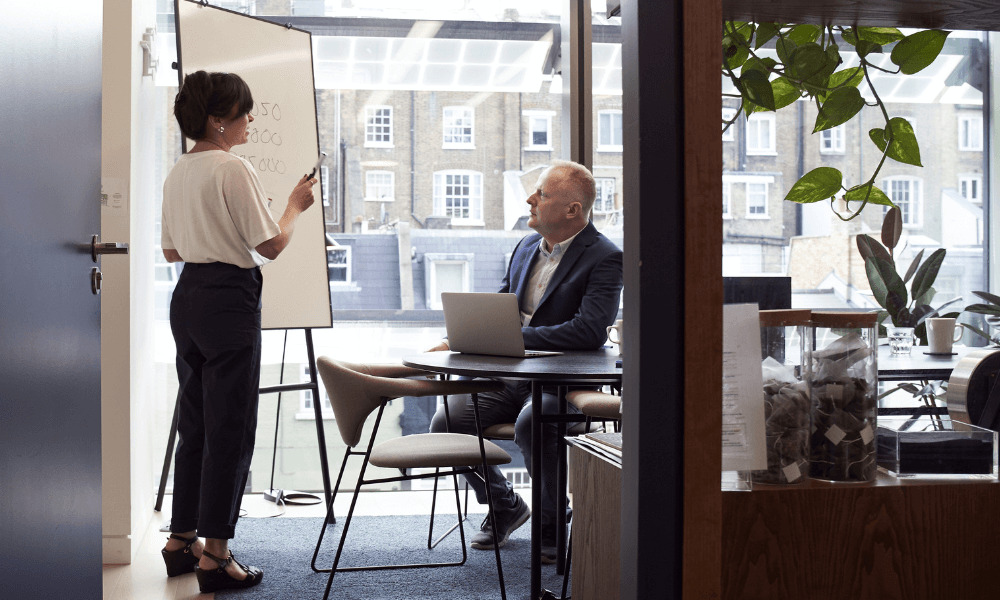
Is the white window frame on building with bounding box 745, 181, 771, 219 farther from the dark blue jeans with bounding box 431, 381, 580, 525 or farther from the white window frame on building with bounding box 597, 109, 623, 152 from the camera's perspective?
the dark blue jeans with bounding box 431, 381, 580, 525

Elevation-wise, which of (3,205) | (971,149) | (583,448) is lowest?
(583,448)

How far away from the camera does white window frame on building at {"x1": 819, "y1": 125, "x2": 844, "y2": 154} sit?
383 centimetres

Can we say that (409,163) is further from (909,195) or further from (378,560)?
(909,195)

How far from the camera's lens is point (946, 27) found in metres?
1.08

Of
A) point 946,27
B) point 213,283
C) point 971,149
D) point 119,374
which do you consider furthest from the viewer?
point 971,149

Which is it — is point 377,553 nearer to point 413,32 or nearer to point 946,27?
point 413,32

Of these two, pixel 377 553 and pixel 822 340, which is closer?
pixel 822 340

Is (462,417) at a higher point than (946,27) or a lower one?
lower

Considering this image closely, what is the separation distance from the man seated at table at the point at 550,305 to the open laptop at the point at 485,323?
278 millimetres

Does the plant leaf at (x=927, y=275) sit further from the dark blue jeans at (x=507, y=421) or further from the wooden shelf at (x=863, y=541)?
the wooden shelf at (x=863, y=541)

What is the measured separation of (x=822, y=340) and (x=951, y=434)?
0.19 m

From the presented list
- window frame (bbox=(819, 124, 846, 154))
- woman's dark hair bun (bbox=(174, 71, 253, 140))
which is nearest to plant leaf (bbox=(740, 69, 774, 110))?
woman's dark hair bun (bbox=(174, 71, 253, 140))

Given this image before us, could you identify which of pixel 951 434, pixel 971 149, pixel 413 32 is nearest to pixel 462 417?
pixel 413 32

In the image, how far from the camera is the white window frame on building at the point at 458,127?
148 inches
